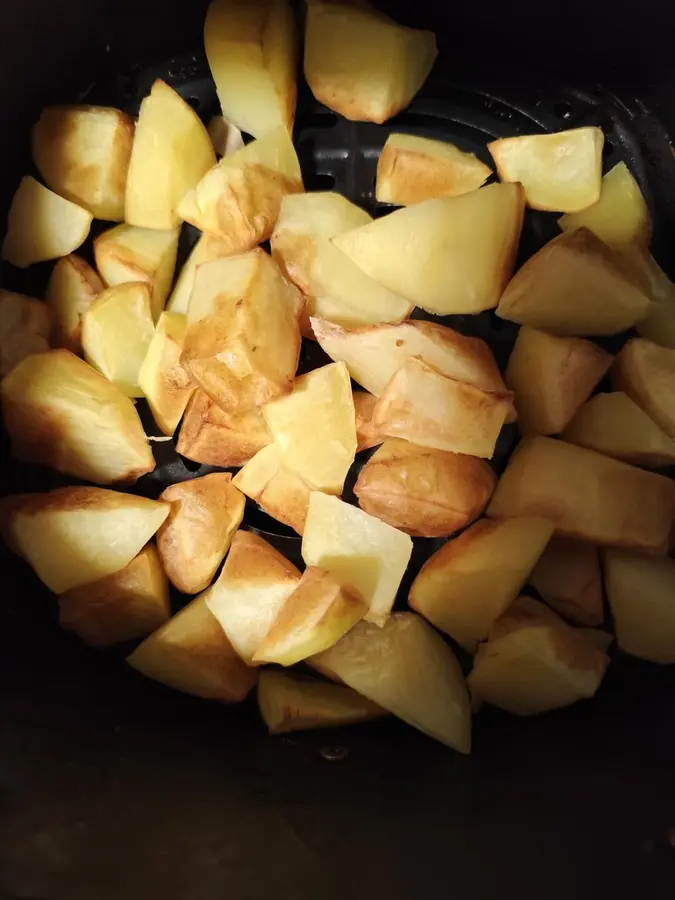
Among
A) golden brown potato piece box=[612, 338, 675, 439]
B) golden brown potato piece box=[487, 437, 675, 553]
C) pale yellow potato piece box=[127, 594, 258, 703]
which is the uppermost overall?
golden brown potato piece box=[612, 338, 675, 439]

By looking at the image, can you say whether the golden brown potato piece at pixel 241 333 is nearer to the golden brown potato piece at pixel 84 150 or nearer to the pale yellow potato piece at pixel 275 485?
the pale yellow potato piece at pixel 275 485

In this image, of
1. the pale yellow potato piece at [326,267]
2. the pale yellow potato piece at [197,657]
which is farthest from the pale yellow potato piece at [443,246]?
the pale yellow potato piece at [197,657]

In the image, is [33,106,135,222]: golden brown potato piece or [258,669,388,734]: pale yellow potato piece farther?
[33,106,135,222]: golden brown potato piece

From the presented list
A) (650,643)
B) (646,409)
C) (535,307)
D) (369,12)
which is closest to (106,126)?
(369,12)

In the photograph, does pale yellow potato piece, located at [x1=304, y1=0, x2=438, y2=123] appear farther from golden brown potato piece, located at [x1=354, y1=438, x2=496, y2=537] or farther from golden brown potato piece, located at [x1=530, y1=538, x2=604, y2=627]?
golden brown potato piece, located at [x1=530, y1=538, x2=604, y2=627]

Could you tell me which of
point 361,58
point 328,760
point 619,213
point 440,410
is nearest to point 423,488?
point 440,410

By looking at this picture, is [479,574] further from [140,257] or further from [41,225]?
[41,225]

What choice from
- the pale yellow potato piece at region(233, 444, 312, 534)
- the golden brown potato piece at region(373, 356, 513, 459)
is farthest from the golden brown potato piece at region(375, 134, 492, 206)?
the pale yellow potato piece at region(233, 444, 312, 534)

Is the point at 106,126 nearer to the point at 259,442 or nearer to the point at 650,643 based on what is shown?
the point at 259,442
